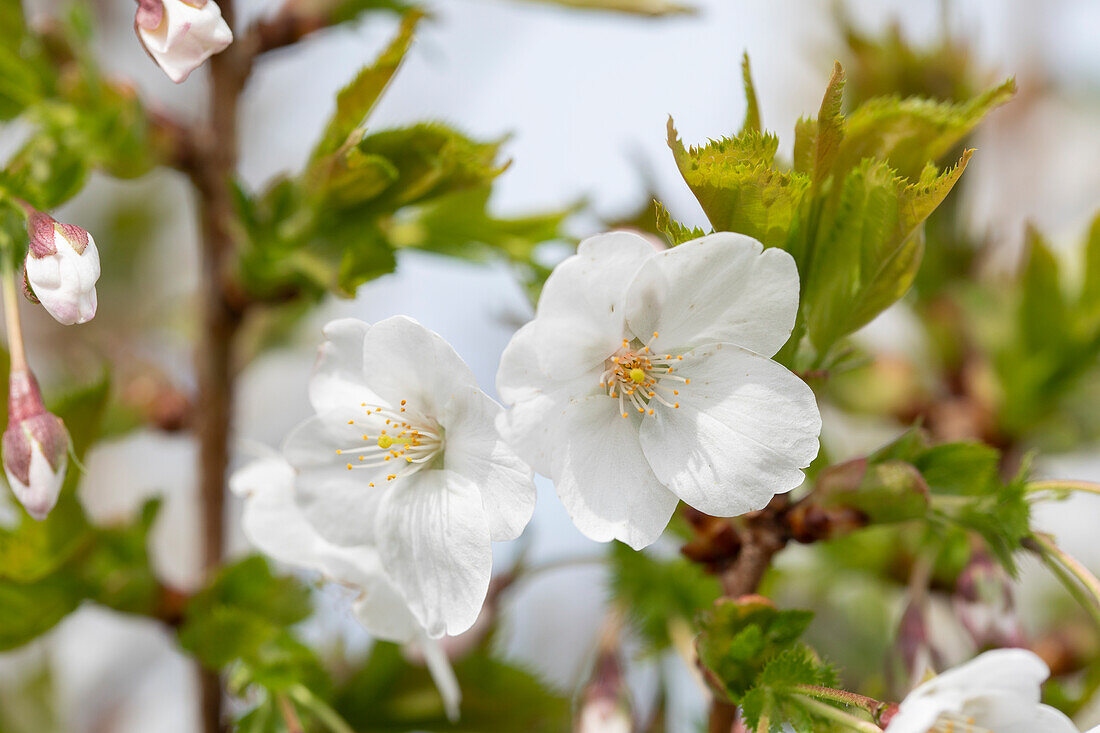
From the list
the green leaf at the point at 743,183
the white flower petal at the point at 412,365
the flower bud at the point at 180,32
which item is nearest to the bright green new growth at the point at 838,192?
the green leaf at the point at 743,183

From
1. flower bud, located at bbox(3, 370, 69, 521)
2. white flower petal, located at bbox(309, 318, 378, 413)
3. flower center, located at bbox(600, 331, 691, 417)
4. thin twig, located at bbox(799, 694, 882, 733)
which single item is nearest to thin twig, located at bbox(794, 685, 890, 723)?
thin twig, located at bbox(799, 694, 882, 733)

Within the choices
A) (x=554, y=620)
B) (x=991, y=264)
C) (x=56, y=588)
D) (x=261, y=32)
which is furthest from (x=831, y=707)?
(x=554, y=620)

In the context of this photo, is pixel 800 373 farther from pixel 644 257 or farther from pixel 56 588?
pixel 56 588

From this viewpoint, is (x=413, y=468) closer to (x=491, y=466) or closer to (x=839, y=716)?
(x=491, y=466)

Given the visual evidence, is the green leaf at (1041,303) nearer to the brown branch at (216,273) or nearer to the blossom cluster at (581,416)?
the blossom cluster at (581,416)

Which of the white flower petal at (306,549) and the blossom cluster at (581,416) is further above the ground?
the blossom cluster at (581,416)

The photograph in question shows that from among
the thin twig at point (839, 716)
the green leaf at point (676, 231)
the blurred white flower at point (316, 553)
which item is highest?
the green leaf at point (676, 231)

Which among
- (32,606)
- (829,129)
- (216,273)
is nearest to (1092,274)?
(829,129)

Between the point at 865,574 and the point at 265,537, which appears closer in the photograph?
the point at 265,537
